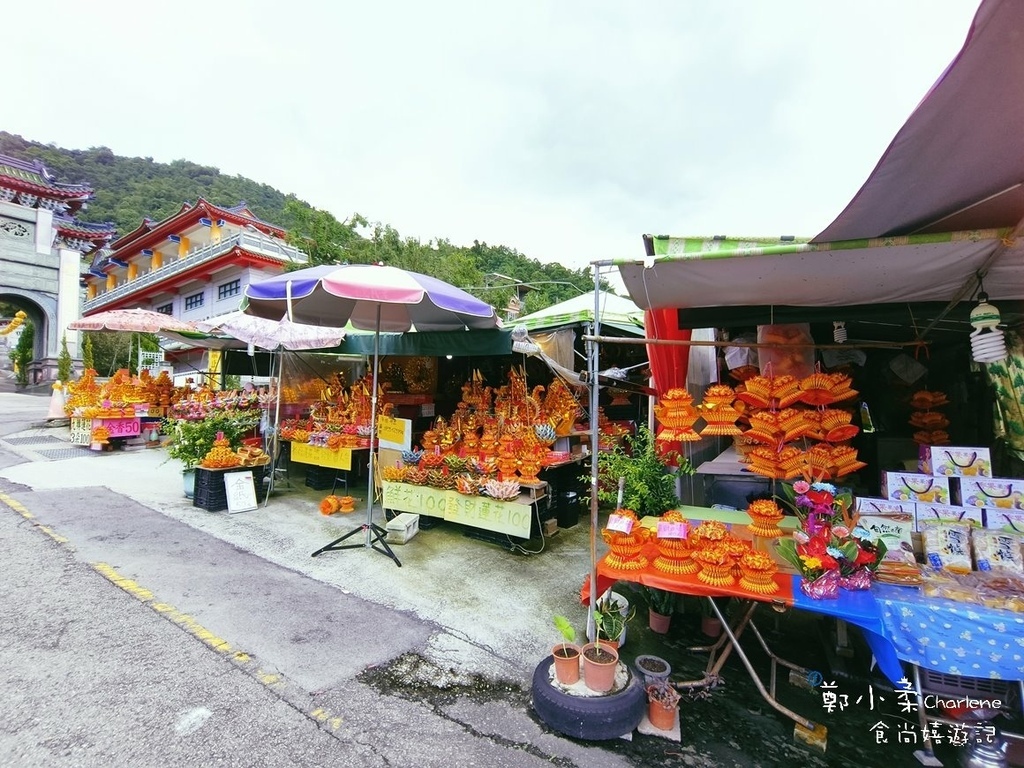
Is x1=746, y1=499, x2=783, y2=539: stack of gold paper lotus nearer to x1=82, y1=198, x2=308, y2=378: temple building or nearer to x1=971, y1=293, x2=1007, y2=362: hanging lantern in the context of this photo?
x1=971, y1=293, x2=1007, y2=362: hanging lantern

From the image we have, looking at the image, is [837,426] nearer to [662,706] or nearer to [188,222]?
[662,706]

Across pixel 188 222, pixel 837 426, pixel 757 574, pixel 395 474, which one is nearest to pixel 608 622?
pixel 757 574

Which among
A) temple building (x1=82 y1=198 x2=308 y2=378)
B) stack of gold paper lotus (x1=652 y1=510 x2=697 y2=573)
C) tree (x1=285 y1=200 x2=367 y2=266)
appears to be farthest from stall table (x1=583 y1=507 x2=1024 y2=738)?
temple building (x1=82 y1=198 x2=308 y2=378)

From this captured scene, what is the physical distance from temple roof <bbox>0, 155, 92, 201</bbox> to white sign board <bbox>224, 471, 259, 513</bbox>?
27.3 meters

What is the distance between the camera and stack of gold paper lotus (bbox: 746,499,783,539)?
9.77ft

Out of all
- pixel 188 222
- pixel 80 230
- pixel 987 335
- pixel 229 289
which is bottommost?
pixel 987 335

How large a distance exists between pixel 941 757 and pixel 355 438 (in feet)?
21.0

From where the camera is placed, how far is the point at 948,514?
2.71 metres

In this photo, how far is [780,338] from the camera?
12.6 ft

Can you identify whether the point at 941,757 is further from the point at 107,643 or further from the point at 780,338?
the point at 107,643

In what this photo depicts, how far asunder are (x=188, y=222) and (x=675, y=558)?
3010cm

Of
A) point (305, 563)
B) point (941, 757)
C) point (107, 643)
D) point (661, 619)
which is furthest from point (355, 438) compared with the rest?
point (941, 757)

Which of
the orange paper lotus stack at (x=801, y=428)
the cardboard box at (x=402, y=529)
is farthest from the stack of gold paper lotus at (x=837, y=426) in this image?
the cardboard box at (x=402, y=529)

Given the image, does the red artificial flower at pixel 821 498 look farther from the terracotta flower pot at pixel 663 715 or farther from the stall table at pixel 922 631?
the terracotta flower pot at pixel 663 715
